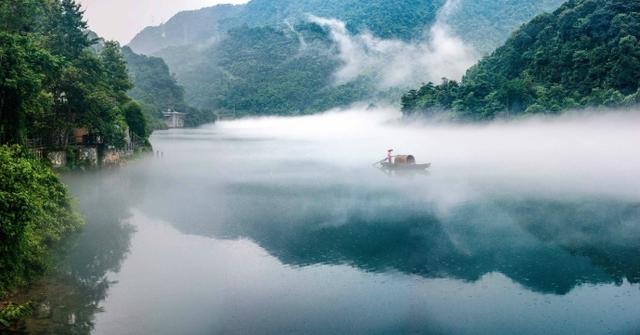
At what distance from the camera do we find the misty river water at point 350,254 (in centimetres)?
1397

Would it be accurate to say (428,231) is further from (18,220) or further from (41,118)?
(41,118)

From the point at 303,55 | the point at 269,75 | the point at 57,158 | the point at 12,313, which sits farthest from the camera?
the point at 303,55

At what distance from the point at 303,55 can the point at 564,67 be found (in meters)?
116

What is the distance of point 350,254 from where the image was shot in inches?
773

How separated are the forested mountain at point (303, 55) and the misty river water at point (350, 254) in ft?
373

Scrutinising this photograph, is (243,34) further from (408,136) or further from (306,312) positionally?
(306,312)

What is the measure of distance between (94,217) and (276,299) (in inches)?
554

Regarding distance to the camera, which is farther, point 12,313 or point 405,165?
point 405,165

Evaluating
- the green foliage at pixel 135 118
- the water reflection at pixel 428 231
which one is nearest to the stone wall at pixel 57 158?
the water reflection at pixel 428 231

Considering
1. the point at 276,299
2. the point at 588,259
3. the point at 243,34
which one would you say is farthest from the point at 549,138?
the point at 243,34

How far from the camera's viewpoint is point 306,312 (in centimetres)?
1412

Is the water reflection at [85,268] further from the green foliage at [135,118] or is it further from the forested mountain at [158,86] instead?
the forested mountain at [158,86]

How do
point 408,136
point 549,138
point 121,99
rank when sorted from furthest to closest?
point 408,136 < point 549,138 < point 121,99

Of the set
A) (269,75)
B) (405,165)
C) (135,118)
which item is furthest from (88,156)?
(269,75)
